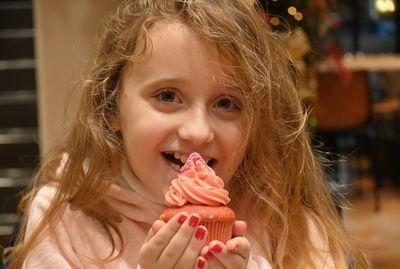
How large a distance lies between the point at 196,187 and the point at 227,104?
20cm

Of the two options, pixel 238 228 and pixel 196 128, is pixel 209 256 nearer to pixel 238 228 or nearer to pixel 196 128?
pixel 238 228

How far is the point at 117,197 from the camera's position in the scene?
130cm

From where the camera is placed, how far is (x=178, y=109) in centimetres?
118

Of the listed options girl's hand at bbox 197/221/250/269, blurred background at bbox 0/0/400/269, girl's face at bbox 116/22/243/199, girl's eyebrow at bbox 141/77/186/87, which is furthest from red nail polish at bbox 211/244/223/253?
blurred background at bbox 0/0/400/269

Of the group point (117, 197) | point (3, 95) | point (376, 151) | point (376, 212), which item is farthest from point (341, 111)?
point (117, 197)

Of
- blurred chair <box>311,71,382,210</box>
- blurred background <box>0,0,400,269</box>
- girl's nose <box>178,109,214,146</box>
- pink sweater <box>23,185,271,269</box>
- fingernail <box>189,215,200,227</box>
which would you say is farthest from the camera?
blurred chair <box>311,71,382,210</box>

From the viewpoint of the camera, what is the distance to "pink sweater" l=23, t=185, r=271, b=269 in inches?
49.3

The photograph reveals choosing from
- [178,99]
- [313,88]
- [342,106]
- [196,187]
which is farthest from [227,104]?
[342,106]

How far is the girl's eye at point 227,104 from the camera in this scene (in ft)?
3.96

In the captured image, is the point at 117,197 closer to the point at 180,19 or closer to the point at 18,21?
the point at 180,19

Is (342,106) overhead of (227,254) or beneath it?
beneath

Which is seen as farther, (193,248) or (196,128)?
(196,128)

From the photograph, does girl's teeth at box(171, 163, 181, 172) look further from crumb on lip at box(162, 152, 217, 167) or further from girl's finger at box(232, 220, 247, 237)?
girl's finger at box(232, 220, 247, 237)

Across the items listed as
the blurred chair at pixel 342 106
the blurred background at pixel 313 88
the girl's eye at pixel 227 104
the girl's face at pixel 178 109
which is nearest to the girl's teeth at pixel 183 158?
the girl's face at pixel 178 109
